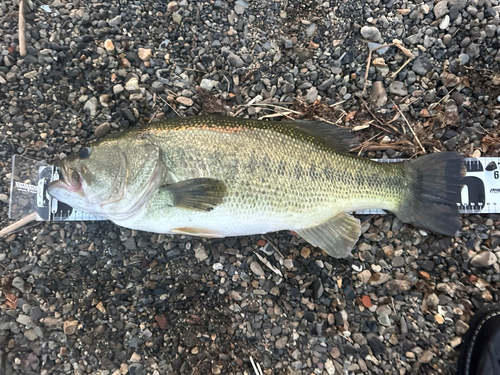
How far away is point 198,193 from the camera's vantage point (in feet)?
6.91

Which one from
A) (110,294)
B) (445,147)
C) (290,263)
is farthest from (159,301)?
(445,147)

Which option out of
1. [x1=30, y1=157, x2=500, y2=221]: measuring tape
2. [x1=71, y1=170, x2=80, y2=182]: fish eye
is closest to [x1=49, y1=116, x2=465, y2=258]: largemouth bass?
[x1=71, y1=170, x2=80, y2=182]: fish eye

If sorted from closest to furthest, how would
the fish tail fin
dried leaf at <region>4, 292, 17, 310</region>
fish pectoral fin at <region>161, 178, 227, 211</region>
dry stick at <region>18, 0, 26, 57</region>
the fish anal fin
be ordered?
fish pectoral fin at <region>161, 178, 227, 211</region>, the fish anal fin, the fish tail fin, dried leaf at <region>4, 292, 17, 310</region>, dry stick at <region>18, 0, 26, 57</region>

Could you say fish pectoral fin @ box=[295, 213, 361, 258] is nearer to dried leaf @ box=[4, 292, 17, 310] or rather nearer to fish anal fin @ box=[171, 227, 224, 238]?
fish anal fin @ box=[171, 227, 224, 238]

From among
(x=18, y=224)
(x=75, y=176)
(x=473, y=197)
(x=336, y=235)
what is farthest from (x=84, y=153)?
(x=473, y=197)

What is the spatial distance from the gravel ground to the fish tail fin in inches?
10.8

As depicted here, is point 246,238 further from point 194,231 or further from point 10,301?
point 10,301

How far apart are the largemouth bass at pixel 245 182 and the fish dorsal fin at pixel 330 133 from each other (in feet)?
0.09

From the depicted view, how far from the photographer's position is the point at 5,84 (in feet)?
8.87

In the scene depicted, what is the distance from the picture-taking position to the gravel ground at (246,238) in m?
2.48

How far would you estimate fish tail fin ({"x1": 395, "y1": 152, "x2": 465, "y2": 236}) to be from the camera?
241 cm

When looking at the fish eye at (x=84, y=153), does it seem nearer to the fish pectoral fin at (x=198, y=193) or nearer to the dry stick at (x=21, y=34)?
the fish pectoral fin at (x=198, y=193)

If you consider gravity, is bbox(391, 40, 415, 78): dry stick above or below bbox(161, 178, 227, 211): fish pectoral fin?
above

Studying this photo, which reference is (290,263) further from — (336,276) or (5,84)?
(5,84)
